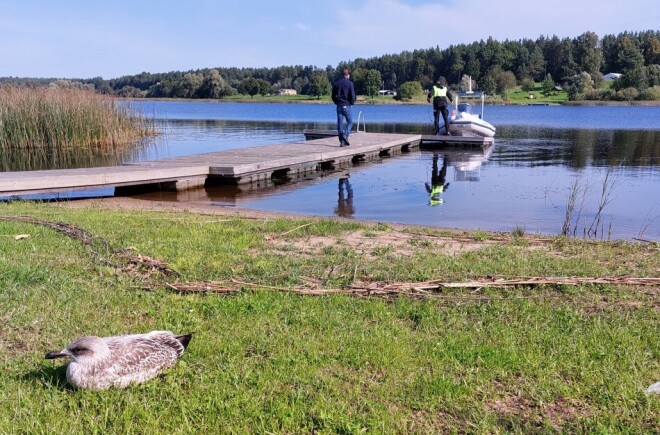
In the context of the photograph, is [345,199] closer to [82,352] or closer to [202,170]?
[202,170]

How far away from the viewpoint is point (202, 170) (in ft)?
48.4

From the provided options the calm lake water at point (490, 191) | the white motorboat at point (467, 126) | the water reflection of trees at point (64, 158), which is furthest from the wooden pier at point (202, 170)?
the water reflection of trees at point (64, 158)

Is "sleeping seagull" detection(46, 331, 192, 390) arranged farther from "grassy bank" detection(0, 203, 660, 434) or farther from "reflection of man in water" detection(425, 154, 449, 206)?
"reflection of man in water" detection(425, 154, 449, 206)

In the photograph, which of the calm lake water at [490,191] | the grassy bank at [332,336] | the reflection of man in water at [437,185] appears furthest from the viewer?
the reflection of man in water at [437,185]

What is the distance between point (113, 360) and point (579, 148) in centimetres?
2547

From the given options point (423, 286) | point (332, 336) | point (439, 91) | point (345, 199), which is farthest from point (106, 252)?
point (439, 91)

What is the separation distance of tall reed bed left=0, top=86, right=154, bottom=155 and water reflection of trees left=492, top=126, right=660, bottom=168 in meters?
15.6

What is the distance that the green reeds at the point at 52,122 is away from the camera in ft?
70.9

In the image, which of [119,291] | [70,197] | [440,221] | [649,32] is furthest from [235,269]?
[649,32]

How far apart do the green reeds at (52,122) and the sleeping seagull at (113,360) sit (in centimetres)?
2032

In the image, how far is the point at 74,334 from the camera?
13.9 feet

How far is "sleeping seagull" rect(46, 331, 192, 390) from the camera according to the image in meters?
3.47

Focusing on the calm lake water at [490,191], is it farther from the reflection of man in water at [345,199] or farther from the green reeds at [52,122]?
the green reeds at [52,122]

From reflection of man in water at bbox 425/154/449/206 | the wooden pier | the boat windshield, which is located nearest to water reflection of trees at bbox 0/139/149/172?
the wooden pier
